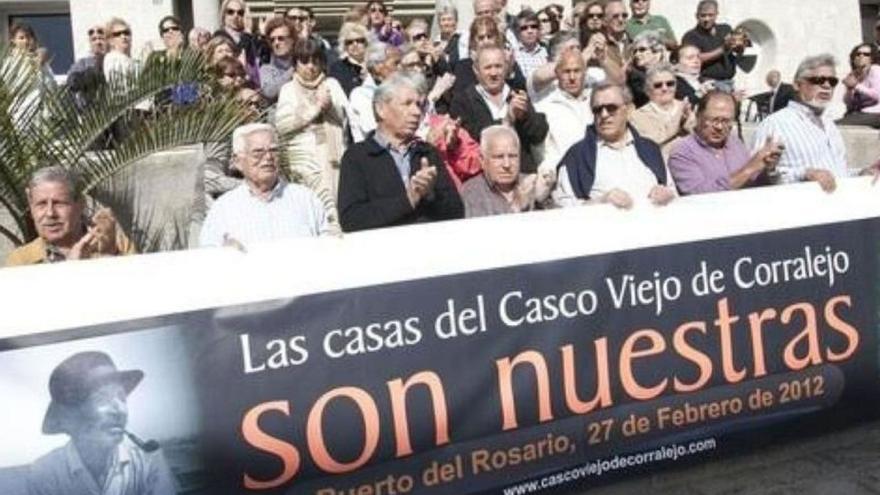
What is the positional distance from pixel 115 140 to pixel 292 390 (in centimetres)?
280

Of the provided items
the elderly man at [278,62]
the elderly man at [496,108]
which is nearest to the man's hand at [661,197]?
the elderly man at [496,108]

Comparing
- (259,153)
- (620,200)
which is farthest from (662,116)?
(259,153)

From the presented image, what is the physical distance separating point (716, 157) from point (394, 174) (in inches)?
64.4

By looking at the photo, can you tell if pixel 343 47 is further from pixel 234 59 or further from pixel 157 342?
pixel 157 342

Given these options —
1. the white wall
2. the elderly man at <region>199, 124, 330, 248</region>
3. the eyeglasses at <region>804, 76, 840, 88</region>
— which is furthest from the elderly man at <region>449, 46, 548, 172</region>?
the white wall

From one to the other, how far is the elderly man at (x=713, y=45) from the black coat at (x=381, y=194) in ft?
18.2

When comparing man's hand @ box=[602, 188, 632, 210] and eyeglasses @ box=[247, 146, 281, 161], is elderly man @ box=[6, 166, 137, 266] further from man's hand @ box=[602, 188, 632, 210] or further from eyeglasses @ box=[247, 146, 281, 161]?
man's hand @ box=[602, 188, 632, 210]

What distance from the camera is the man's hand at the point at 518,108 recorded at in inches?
219

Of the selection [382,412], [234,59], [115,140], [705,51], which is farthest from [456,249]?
[705,51]

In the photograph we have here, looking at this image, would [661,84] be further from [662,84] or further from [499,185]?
[499,185]

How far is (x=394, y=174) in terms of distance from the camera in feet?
14.1

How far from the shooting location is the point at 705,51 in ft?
30.2

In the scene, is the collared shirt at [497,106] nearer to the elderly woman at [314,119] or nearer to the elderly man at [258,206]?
the elderly woman at [314,119]

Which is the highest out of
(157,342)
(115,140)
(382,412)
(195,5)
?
(195,5)
